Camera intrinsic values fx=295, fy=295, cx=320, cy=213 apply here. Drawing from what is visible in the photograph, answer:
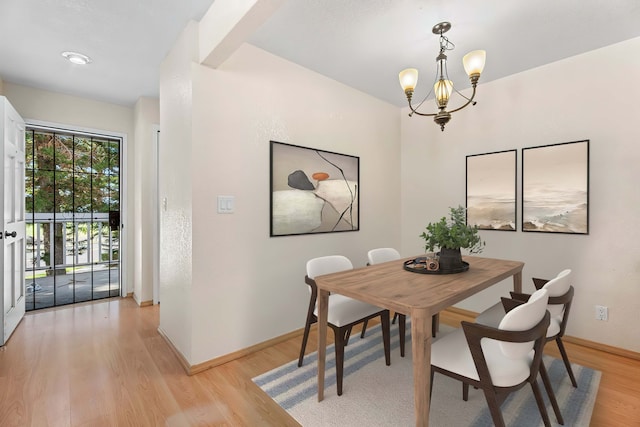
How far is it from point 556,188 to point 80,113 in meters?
5.14

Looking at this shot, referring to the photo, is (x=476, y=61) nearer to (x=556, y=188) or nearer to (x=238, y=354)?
(x=556, y=188)

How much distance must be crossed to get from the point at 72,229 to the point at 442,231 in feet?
15.5

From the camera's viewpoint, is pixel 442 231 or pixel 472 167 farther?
pixel 472 167

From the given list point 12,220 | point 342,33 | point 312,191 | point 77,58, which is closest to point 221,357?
point 312,191

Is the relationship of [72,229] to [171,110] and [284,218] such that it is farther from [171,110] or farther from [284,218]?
[284,218]

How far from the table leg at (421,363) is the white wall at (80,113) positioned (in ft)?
12.5

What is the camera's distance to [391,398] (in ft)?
6.00

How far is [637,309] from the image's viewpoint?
2.31 metres

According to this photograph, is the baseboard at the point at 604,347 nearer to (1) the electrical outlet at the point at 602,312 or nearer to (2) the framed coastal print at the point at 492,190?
(1) the electrical outlet at the point at 602,312

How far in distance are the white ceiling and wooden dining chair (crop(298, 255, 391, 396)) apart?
5.72ft

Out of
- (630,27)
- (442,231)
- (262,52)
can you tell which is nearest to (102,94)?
(262,52)

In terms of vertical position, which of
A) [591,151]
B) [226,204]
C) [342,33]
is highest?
[342,33]

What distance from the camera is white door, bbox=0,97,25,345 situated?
254 centimetres

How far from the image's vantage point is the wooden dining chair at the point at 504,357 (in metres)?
1.22
